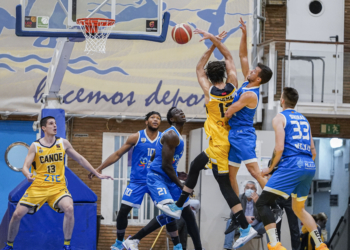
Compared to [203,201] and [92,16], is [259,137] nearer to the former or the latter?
[203,201]

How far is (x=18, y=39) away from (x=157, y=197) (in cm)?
717

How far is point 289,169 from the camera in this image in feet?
22.6

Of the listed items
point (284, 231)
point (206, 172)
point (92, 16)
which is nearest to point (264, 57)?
point (206, 172)

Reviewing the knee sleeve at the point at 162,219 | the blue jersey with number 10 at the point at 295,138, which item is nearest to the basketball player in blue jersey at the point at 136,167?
the knee sleeve at the point at 162,219

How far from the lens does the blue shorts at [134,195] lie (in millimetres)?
8391

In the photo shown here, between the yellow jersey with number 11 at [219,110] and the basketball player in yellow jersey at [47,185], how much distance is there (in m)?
2.55

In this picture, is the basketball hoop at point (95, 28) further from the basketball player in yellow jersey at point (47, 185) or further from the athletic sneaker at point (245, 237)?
the athletic sneaker at point (245, 237)

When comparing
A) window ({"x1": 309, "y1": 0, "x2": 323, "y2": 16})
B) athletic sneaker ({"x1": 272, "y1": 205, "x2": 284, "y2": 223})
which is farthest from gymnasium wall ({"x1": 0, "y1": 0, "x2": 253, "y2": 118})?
athletic sneaker ({"x1": 272, "y1": 205, "x2": 284, "y2": 223})

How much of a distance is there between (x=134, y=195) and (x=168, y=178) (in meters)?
0.86

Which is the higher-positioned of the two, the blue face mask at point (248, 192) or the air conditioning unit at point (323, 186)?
the blue face mask at point (248, 192)

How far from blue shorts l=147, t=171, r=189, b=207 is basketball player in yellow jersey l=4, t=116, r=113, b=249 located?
4.28 ft

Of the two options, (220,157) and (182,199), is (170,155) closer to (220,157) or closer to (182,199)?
(182,199)

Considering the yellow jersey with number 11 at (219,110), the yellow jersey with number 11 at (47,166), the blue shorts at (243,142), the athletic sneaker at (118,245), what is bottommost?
the athletic sneaker at (118,245)

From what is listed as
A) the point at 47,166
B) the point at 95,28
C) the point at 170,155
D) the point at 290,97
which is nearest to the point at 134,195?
the point at 170,155
